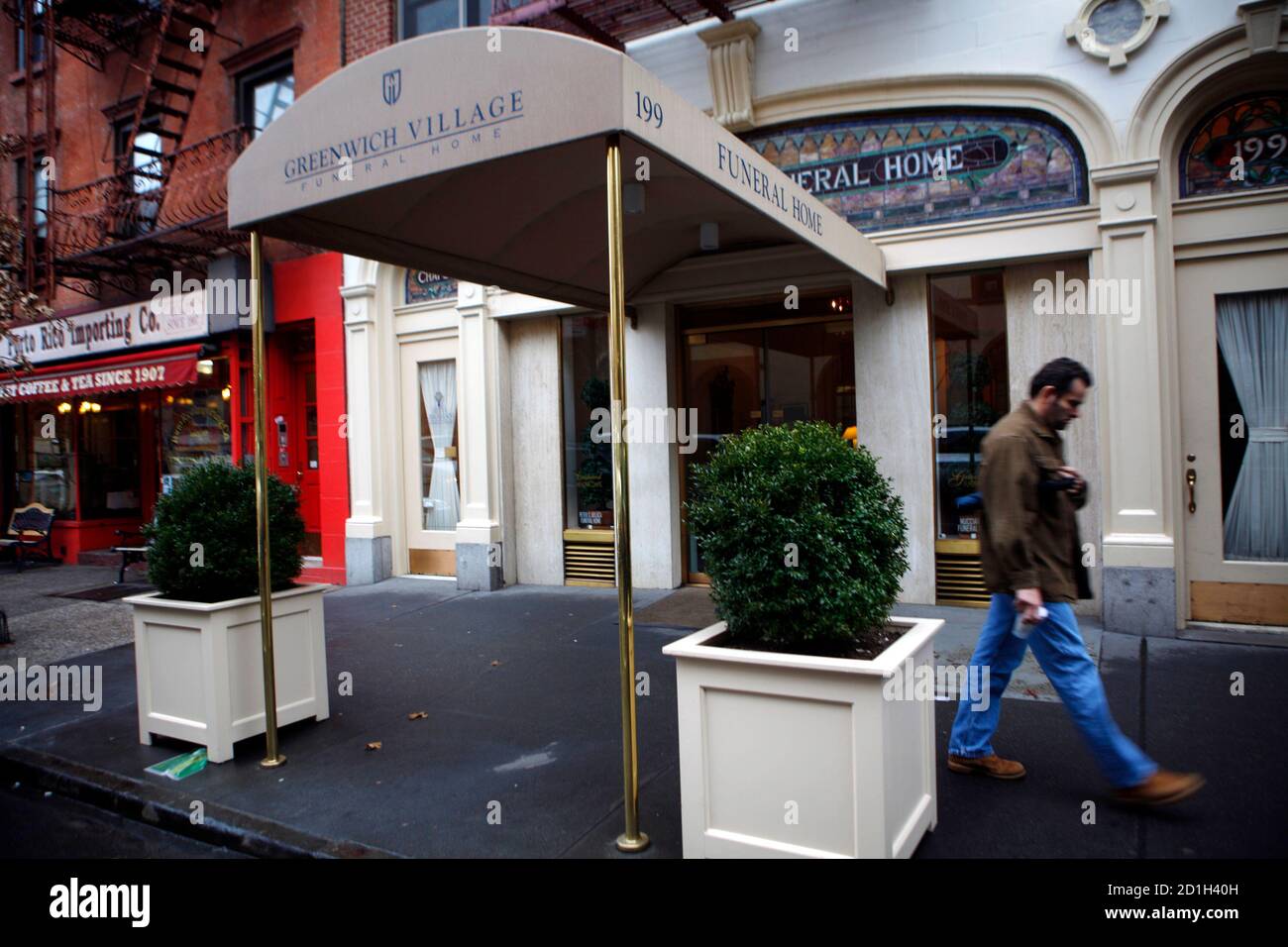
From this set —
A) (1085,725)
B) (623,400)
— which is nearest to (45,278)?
(623,400)

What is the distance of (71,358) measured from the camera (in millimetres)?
14484

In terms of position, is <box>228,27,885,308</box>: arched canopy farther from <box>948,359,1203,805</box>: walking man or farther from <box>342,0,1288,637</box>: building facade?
<box>948,359,1203,805</box>: walking man

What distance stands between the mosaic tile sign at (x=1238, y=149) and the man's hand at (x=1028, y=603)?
5027 millimetres

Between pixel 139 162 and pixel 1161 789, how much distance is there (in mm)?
16313

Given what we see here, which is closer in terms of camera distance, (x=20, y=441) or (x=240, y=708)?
(x=240, y=708)

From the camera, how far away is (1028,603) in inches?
150

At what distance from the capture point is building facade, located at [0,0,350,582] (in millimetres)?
11719

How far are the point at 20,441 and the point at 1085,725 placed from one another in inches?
744

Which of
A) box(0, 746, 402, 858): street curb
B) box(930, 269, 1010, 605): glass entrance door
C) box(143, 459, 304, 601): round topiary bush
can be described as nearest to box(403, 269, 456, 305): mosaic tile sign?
box(143, 459, 304, 601): round topiary bush

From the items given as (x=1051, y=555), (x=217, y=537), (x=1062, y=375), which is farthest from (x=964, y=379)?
(x=217, y=537)

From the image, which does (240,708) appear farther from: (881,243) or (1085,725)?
(881,243)

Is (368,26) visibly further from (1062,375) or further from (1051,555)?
(1051,555)

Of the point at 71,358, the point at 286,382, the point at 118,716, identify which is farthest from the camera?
the point at 71,358

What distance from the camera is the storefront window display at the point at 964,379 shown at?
7.84m
